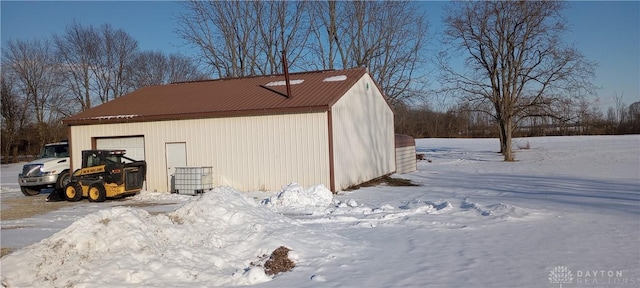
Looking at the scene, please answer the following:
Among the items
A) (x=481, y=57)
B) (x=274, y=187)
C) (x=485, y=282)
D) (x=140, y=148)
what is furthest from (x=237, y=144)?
(x=481, y=57)

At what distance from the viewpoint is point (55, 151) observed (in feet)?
71.7

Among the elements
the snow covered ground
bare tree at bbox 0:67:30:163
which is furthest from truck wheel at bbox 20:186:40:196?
bare tree at bbox 0:67:30:163

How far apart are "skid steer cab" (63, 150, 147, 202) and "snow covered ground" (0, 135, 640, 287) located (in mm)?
3584

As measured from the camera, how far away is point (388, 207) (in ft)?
40.7

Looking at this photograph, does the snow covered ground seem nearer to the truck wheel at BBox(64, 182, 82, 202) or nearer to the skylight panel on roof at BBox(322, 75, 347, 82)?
the truck wheel at BBox(64, 182, 82, 202)

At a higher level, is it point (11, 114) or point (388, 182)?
point (11, 114)

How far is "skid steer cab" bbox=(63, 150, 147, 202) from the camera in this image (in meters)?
16.7

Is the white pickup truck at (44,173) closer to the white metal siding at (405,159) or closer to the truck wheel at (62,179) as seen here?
the truck wheel at (62,179)

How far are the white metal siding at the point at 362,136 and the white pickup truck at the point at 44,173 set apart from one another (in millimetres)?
11183

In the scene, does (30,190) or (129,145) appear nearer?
(129,145)

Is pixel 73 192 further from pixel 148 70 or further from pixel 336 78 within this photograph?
pixel 148 70

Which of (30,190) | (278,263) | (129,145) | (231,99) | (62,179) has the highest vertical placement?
(231,99)

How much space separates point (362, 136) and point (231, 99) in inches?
218

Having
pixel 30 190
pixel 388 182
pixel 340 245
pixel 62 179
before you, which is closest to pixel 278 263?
pixel 340 245
